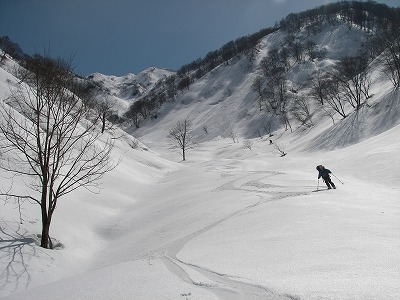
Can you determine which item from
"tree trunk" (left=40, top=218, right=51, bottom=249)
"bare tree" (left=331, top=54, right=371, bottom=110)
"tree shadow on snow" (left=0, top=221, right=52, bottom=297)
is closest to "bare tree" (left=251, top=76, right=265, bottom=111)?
"bare tree" (left=331, top=54, right=371, bottom=110)

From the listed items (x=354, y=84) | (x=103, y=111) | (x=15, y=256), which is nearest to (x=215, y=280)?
(x=15, y=256)

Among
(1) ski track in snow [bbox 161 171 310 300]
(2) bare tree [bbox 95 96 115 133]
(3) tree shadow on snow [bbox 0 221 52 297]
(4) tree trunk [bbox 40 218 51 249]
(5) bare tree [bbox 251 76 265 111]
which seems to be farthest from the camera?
(5) bare tree [bbox 251 76 265 111]

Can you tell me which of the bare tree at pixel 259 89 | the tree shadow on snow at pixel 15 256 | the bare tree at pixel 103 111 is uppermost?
the bare tree at pixel 259 89

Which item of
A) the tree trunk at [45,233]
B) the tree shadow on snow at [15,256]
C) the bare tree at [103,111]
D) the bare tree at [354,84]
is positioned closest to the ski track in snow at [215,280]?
the tree shadow on snow at [15,256]

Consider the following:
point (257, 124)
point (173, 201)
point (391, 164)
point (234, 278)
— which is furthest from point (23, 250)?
point (257, 124)

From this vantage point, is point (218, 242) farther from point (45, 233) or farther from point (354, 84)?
point (354, 84)

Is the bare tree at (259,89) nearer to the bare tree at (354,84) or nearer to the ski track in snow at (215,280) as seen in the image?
the bare tree at (354,84)

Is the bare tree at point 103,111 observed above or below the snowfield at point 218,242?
above

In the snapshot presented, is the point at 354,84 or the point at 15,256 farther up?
the point at 354,84

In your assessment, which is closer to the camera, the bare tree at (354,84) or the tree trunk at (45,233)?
the tree trunk at (45,233)

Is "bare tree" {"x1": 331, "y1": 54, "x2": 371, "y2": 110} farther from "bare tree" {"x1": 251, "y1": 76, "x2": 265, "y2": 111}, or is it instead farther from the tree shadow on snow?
the tree shadow on snow

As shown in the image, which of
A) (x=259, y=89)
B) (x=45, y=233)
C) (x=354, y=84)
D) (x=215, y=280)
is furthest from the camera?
(x=259, y=89)

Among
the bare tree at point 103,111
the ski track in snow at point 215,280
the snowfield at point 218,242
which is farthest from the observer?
the bare tree at point 103,111

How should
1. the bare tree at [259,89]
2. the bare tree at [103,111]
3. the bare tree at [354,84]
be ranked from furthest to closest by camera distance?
the bare tree at [259,89]
the bare tree at [354,84]
the bare tree at [103,111]
